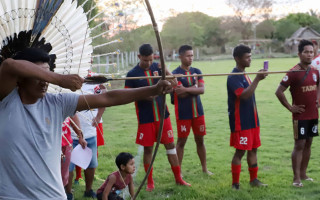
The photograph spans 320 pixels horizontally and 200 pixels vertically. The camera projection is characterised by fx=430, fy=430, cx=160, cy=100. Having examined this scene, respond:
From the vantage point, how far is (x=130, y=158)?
14.8ft

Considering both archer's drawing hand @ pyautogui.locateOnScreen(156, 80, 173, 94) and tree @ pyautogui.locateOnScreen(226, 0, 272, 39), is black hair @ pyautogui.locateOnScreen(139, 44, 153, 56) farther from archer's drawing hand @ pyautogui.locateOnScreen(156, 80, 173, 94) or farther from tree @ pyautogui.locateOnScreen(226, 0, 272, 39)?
tree @ pyautogui.locateOnScreen(226, 0, 272, 39)

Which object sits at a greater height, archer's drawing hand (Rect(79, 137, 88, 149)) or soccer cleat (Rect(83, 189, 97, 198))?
archer's drawing hand (Rect(79, 137, 88, 149))

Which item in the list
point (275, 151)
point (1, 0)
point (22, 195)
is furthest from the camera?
point (275, 151)

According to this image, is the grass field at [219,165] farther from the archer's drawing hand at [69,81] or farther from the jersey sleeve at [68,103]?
the archer's drawing hand at [69,81]

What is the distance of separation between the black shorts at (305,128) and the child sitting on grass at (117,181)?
2.24 m

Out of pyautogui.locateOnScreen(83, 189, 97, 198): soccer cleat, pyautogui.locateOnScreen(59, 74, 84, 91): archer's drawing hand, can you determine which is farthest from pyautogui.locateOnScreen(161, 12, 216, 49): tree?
pyautogui.locateOnScreen(59, 74, 84, 91): archer's drawing hand

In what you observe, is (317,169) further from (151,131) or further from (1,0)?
(1,0)

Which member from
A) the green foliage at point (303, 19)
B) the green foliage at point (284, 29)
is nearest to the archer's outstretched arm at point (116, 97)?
the green foliage at point (284, 29)

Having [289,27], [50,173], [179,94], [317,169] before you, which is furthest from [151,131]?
[289,27]

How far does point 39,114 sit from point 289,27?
77021 mm

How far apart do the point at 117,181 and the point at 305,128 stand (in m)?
2.53

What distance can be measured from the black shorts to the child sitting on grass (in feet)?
7.36

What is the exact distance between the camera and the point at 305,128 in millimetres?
5438

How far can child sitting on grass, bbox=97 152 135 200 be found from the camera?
14.3 feet
